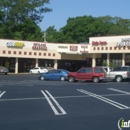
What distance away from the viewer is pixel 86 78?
114 ft

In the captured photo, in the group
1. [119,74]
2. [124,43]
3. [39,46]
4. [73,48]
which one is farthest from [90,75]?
[73,48]

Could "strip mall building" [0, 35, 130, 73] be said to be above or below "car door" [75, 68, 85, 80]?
above

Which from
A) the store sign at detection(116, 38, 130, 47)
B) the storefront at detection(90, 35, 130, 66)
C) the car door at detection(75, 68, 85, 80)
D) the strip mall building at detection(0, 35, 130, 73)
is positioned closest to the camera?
the car door at detection(75, 68, 85, 80)

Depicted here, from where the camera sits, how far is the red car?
112ft

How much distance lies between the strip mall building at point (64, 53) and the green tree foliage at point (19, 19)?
14.0m

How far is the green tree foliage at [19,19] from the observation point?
76375 millimetres

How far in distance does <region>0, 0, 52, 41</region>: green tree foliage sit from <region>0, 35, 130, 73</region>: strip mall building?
13974 millimetres

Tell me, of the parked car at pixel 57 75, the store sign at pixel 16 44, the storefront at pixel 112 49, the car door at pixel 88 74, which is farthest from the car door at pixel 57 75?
the store sign at pixel 16 44

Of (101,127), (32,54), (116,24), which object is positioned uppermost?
(116,24)

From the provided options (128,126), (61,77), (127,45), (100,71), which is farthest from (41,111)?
(127,45)

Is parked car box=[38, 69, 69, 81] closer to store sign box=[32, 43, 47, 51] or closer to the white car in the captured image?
the white car

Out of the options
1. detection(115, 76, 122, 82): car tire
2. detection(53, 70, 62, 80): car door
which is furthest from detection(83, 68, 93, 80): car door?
detection(53, 70, 62, 80): car door

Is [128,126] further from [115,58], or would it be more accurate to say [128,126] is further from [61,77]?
[115,58]

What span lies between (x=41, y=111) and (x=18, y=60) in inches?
1873
